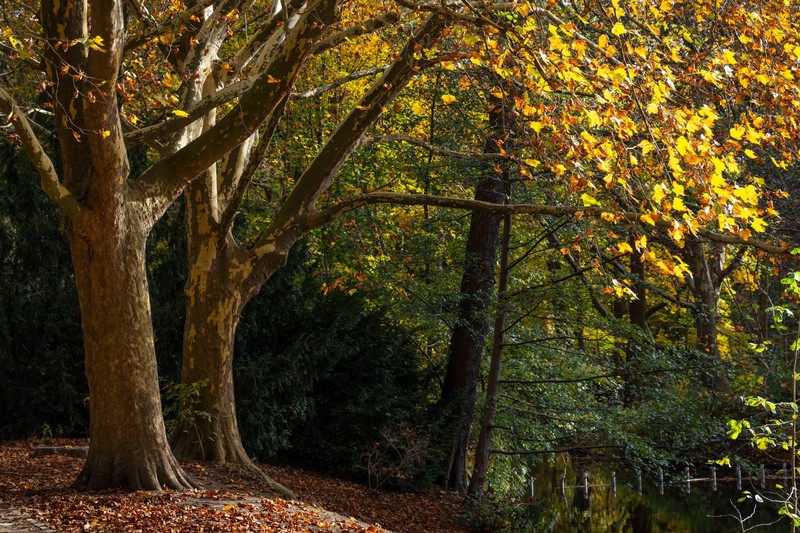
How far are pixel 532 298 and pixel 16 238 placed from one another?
24.2 feet

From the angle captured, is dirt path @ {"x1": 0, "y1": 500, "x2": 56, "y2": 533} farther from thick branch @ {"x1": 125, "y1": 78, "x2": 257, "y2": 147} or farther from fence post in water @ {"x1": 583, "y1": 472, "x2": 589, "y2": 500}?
fence post in water @ {"x1": 583, "y1": 472, "x2": 589, "y2": 500}

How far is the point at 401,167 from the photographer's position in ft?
48.3

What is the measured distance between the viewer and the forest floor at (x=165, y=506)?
21.1ft

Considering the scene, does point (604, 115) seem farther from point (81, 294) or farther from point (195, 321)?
point (195, 321)

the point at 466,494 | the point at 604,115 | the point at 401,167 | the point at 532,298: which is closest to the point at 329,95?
the point at 401,167

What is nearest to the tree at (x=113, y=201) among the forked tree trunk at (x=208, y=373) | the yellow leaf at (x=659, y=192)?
the forked tree trunk at (x=208, y=373)

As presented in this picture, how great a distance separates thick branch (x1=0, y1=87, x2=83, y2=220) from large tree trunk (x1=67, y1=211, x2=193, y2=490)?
0.21 m

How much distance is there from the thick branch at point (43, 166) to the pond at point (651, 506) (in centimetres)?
1062

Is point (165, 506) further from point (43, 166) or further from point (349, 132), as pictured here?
point (349, 132)

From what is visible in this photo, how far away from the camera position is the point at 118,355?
734cm

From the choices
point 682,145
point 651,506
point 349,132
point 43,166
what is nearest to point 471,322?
point 349,132

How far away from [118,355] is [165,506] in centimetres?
138

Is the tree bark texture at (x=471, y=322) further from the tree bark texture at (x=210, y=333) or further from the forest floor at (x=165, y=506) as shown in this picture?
the tree bark texture at (x=210, y=333)

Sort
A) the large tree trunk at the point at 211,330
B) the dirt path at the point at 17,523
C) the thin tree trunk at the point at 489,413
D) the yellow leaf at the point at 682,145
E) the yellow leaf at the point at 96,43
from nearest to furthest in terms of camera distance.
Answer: the yellow leaf at the point at 682,145, the dirt path at the point at 17,523, the yellow leaf at the point at 96,43, the large tree trunk at the point at 211,330, the thin tree trunk at the point at 489,413
